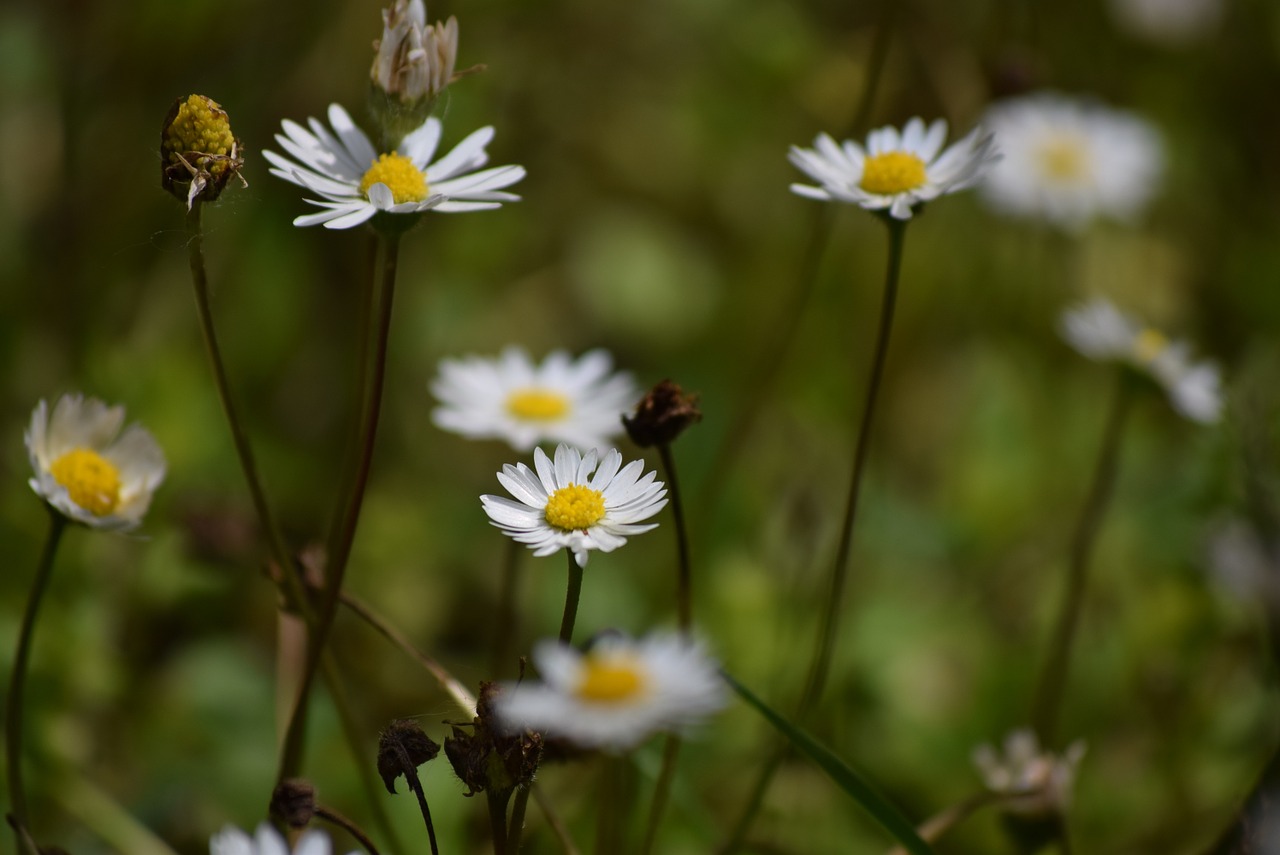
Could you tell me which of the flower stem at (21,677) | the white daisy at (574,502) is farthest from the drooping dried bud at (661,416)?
the flower stem at (21,677)

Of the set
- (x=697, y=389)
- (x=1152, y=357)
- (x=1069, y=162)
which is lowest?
(x=1152, y=357)

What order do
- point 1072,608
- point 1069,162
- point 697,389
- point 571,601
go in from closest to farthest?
1. point 571,601
2. point 1072,608
3. point 697,389
4. point 1069,162

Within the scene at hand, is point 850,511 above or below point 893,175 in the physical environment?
below

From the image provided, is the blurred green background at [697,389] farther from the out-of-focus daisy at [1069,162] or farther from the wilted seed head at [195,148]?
the wilted seed head at [195,148]

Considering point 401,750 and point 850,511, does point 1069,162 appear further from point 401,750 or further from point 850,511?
point 401,750

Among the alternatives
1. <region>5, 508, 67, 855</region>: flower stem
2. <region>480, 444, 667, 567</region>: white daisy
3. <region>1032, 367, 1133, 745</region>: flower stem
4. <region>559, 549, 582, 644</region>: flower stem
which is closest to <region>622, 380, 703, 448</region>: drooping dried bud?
<region>480, 444, 667, 567</region>: white daisy

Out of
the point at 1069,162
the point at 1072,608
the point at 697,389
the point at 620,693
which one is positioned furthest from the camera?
the point at 1069,162

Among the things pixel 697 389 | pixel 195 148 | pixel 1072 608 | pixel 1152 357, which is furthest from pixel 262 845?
pixel 697 389
